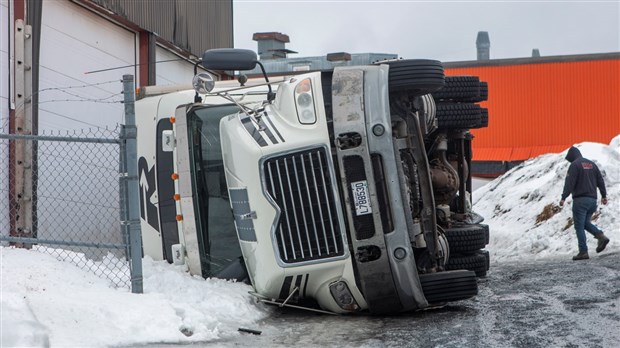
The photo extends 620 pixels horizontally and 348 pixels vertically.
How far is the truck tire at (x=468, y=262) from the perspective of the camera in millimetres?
9565

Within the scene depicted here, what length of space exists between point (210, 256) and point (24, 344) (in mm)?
3109

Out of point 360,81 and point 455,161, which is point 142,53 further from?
point 360,81

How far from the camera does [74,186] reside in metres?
12.9

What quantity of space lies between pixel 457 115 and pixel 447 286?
2408 millimetres

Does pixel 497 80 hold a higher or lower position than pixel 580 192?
higher

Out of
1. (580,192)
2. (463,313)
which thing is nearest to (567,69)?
(580,192)

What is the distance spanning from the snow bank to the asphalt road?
0.92 ft

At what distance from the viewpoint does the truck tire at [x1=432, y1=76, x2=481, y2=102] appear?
9734mm

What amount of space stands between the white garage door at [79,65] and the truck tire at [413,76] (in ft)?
Answer: 14.3

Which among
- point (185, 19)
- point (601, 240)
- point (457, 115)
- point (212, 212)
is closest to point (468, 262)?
point (457, 115)

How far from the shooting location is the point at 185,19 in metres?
17.3

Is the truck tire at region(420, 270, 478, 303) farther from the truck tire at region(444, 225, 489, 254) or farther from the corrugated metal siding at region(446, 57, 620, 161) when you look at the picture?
the corrugated metal siding at region(446, 57, 620, 161)

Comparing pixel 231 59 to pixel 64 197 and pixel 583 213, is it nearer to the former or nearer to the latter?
pixel 64 197

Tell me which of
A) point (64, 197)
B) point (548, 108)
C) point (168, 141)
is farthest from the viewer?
point (548, 108)
